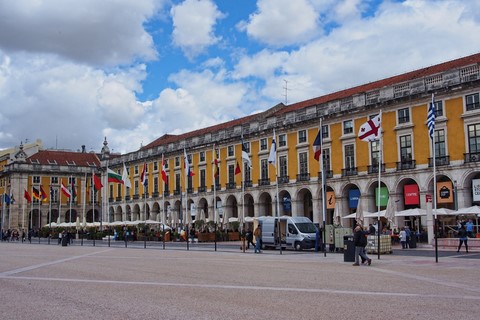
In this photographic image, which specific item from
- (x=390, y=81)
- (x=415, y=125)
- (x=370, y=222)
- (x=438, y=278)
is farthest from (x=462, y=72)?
(x=438, y=278)

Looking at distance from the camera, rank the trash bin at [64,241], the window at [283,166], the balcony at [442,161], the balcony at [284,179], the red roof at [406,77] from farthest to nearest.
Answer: the window at [283,166] → the balcony at [284,179] → the trash bin at [64,241] → the red roof at [406,77] → the balcony at [442,161]

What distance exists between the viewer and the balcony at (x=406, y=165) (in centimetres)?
4450

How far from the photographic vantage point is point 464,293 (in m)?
12.5

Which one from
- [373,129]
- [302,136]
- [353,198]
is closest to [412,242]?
[373,129]

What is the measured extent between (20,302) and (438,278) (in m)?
11.0

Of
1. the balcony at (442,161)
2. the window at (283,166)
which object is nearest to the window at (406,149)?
the balcony at (442,161)

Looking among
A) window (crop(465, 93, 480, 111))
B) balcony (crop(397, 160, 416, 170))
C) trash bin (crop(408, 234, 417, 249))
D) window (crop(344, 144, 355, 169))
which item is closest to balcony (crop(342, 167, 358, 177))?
window (crop(344, 144, 355, 169))

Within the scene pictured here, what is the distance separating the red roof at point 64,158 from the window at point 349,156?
63.7 meters

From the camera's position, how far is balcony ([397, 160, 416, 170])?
146ft

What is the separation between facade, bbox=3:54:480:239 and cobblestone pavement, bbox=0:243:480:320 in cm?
1361

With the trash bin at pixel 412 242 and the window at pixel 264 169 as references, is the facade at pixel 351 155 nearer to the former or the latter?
the window at pixel 264 169

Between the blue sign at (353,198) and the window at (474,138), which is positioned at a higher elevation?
the window at (474,138)

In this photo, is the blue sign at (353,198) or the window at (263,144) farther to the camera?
the window at (263,144)

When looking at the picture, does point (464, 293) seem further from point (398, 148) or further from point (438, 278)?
point (398, 148)
